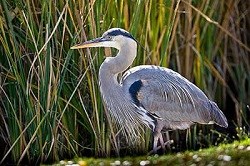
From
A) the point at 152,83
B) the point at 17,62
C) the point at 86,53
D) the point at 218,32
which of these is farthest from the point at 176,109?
the point at 218,32

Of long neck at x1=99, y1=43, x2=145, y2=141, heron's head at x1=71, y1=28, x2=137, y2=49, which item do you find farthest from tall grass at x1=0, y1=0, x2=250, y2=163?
heron's head at x1=71, y1=28, x2=137, y2=49

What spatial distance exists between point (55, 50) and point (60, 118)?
1.91ft

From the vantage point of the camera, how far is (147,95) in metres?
6.15

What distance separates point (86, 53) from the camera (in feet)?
21.1

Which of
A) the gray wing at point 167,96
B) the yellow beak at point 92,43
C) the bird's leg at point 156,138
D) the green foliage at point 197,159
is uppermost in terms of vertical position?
the yellow beak at point 92,43

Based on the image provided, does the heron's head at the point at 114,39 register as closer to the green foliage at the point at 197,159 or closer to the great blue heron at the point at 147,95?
the great blue heron at the point at 147,95

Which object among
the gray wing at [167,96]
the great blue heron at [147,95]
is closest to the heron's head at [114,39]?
the great blue heron at [147,95]

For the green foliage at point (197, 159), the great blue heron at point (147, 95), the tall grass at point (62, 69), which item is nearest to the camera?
the green foliage at point (197, 159)

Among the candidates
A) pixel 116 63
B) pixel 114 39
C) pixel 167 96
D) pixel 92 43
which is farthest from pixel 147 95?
pixel 92 43

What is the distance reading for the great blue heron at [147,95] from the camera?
6105 millimetres

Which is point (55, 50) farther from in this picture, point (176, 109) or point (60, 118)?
point (176, 109)

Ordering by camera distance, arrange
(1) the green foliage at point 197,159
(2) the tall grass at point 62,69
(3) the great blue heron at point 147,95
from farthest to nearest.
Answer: (2) the tall grass at point 62,69 → (3) the great blue heron at point 147,95 → (1) the green foliage at point 197,159

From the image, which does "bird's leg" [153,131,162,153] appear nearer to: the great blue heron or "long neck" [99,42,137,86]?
the great blue heron

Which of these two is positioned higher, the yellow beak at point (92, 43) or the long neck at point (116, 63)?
the yellow beak at point (92, 43)
